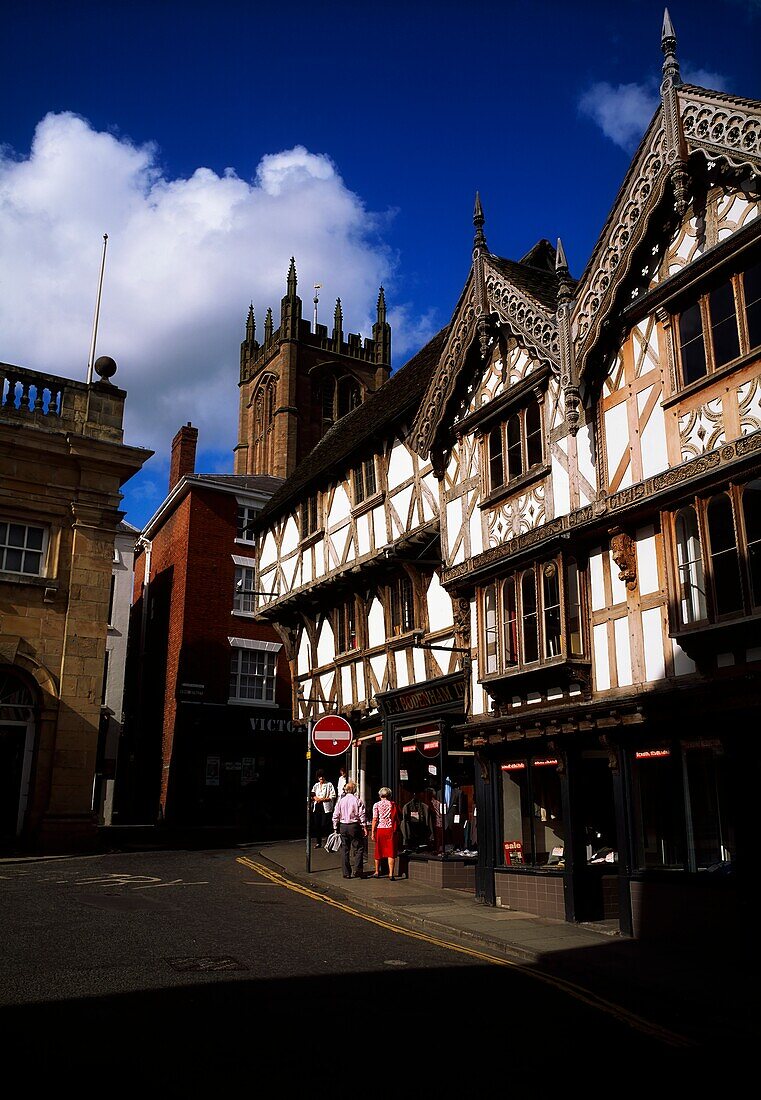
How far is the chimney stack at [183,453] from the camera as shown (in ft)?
137

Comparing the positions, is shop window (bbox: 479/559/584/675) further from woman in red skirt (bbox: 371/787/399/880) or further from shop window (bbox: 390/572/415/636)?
shop window (bbox: 390/572/415/636)

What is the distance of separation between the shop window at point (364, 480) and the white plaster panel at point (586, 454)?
858 centimetres

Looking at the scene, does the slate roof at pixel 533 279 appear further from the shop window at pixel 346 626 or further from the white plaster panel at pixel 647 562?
the shop window at pixel 346 626

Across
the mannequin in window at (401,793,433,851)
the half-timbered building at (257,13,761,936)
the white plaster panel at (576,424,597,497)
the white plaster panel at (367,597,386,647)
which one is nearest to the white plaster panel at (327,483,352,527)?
the white plaster panel at (367,597,386,647)

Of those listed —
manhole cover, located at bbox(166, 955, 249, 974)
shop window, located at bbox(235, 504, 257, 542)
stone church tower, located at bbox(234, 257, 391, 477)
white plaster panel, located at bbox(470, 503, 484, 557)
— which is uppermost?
stone church tower, located at bbox(234, 257, 391, 477)

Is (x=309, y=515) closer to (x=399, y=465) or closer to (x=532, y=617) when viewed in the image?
(x=399, y=465)

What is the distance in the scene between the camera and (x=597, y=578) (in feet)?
44.6

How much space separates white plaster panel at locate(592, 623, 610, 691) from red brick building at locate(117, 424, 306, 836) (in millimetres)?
22202

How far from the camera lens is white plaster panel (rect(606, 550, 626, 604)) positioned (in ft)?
42.8

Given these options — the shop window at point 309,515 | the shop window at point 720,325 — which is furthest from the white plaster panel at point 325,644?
the shop window at point 720,325

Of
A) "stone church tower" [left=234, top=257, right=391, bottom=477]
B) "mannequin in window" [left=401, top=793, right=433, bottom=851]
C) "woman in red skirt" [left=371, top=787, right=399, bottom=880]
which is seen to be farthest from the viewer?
"stone church tower" [left=234, top=257, right=391, bottom=477]

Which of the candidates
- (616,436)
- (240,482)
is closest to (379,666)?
(616,436)

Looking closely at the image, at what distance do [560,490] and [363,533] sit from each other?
332 inches

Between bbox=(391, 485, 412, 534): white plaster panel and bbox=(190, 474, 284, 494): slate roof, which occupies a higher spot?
bbox=(190, 474, 284, 494): slate roof
